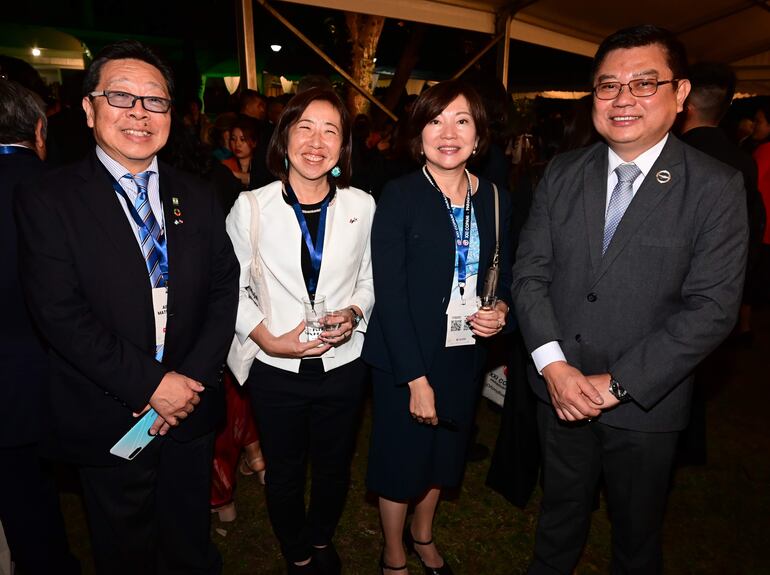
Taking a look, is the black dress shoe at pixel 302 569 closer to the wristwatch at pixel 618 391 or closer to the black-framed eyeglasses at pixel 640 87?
the wristwatch at pixel 618 391

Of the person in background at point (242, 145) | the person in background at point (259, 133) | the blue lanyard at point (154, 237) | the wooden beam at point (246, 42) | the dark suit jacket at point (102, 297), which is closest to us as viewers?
the dark suit jacket at point (102, 297)

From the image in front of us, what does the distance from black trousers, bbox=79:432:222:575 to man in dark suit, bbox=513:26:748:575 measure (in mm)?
1328

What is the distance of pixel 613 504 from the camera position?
1.93 metres

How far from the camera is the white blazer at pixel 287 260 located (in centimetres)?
201

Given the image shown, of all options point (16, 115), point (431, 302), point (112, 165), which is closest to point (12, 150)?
point (16, 115)

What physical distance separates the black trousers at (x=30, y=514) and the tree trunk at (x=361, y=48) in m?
6.76

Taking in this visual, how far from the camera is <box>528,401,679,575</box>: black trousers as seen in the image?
1826 mm

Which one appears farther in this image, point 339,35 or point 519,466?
point 339,35

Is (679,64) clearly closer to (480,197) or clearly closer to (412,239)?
(480,197)

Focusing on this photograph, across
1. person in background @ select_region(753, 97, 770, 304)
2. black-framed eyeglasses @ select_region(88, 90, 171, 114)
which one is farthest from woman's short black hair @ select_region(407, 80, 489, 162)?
person in background @ select_region(753, 97, 770, 304)

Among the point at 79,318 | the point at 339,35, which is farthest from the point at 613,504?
the point at 339,35

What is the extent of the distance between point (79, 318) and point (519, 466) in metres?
2.13

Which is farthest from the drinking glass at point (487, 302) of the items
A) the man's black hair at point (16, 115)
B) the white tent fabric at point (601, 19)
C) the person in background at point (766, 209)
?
the person in background at point (766, 209)

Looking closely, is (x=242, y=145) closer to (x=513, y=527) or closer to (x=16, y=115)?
(x=16, y=115)
